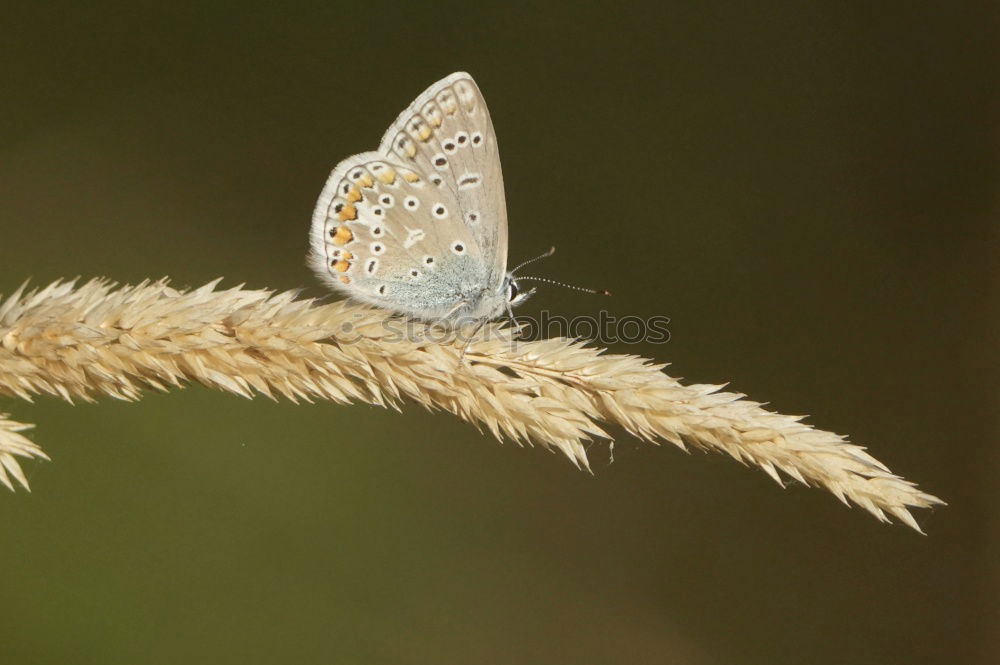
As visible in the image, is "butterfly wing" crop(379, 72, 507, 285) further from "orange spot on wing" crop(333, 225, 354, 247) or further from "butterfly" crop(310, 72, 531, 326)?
"orange spot on wing" crop(333, 225, 354, 247)

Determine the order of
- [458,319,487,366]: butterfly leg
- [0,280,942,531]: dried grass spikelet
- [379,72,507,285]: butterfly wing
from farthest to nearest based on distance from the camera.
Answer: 1. [379,72,507,285]: butterfly wing
2. [458,319,487,366]: butterfly leg
3. [0,280,942,531]: dried grass spikelet

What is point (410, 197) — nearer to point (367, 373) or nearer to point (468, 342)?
point (468, 342)

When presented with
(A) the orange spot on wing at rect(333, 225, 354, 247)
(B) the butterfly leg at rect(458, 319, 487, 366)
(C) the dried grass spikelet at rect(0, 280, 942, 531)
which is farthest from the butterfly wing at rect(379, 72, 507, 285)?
(C) the dried grass spikelet at rect(0, 280, 942, 531)

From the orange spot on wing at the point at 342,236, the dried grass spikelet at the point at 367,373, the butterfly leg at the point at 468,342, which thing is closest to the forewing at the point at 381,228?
the orange spot on wing at the point at 342,236

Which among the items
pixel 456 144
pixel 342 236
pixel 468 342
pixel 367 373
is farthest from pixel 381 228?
pixel 367 373

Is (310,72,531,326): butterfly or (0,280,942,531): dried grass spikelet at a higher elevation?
(310,72,531,326): butterfly

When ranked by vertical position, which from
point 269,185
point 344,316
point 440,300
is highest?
point 269,185

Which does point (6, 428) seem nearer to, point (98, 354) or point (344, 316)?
point (98, 354)

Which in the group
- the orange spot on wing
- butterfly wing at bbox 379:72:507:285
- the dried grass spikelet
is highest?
butterfly wing at bbox 379:72:507:285

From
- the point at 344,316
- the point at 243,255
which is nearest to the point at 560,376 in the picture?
the point at 344,316
